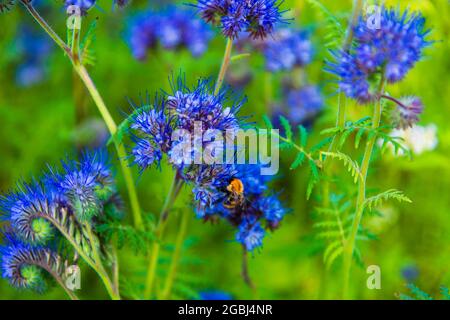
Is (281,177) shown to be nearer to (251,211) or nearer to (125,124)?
(251,211)

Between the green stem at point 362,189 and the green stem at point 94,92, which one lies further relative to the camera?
the green stem at point 94,92

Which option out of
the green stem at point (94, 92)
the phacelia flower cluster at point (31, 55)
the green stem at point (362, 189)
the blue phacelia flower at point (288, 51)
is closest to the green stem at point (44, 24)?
the green stem at point (94, 92)

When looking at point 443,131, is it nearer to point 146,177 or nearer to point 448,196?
point 448,196

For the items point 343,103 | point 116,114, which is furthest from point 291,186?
point 343,103

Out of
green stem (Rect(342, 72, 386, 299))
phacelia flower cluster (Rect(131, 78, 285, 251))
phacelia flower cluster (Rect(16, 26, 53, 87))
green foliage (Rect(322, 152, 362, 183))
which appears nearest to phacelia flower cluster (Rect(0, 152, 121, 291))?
phacelia flower cluster (Rect(131, 78, 285, 251))

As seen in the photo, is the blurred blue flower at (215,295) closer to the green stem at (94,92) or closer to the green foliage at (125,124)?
the green stem at (94,92)

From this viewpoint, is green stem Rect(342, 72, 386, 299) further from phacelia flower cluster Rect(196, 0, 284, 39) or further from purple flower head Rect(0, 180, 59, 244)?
purple flower head Rect(0, 180, 59, 244)
